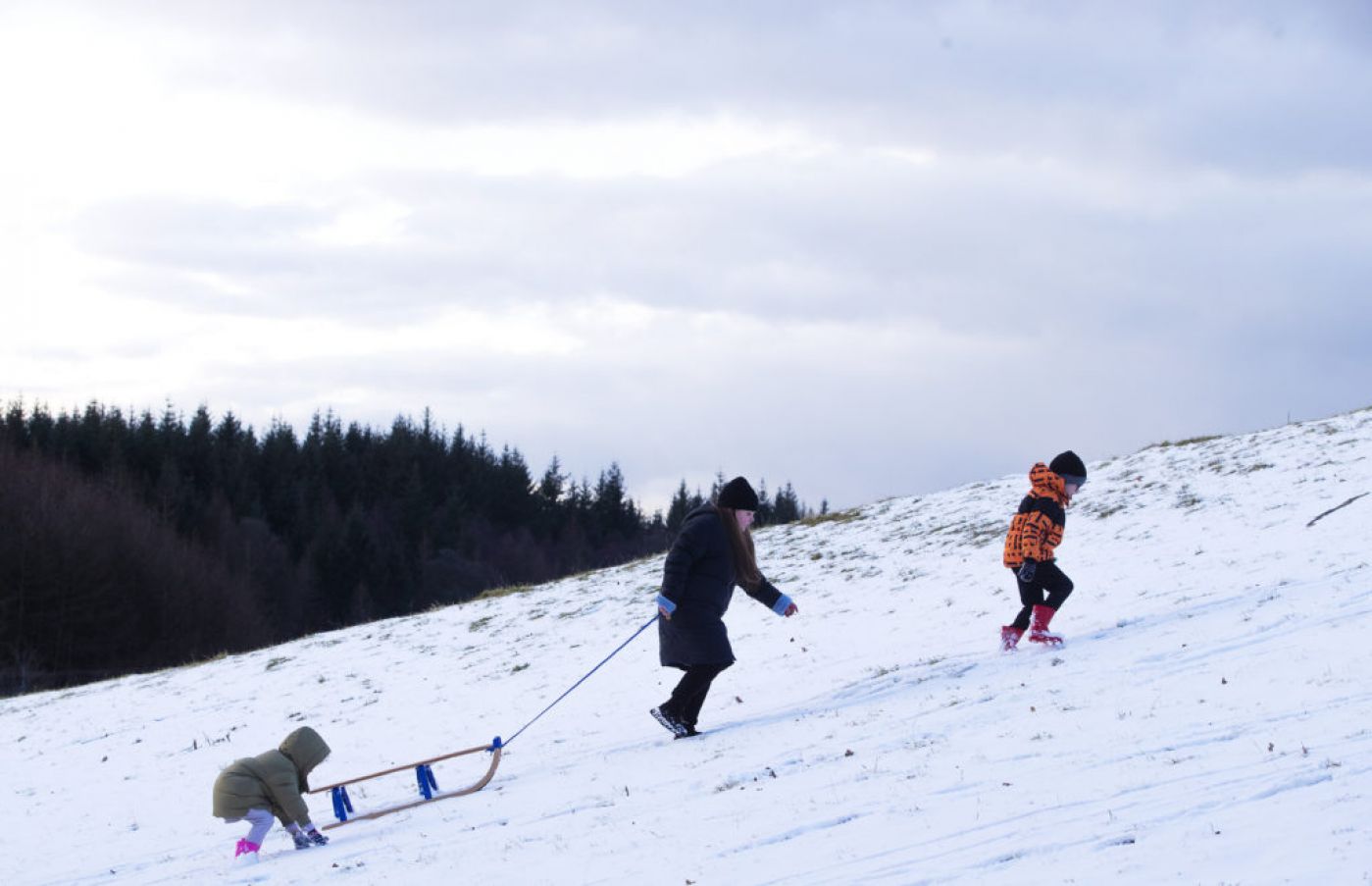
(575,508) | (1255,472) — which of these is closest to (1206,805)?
(1255,472)

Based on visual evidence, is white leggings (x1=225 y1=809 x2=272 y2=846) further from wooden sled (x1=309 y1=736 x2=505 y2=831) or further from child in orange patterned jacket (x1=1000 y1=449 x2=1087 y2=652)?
child in orange patterned jacket (x1=1000 y1=449 x2=1087 y2=652)

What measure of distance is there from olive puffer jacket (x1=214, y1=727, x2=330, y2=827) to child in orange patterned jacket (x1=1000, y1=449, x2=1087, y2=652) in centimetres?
631

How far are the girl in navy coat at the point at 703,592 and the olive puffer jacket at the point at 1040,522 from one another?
232 centimetres

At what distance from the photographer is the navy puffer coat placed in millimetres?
10383

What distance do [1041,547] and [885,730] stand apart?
2750 mm

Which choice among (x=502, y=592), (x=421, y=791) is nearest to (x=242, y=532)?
(x=502, y=592)

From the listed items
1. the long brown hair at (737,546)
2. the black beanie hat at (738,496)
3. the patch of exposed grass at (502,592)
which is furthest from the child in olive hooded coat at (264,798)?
the patch of exposed grass at (502,592)

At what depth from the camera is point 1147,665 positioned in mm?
9867

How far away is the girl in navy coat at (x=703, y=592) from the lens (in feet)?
34.2

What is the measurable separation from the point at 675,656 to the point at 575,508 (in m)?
117

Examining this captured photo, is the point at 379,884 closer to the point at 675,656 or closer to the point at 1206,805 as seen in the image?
the point at 675,656

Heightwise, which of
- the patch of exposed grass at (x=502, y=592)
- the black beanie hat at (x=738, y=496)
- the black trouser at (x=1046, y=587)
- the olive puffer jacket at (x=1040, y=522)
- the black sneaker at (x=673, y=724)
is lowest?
the black sneaker at (x=673, y=724)

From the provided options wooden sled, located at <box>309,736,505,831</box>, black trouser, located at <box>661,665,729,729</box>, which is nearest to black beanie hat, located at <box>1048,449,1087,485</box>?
black trouser, located at <box>661,665,729,729</box>

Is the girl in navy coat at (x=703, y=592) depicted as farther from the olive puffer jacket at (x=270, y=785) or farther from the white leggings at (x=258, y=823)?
the white leggings at (x=258, y=823)
